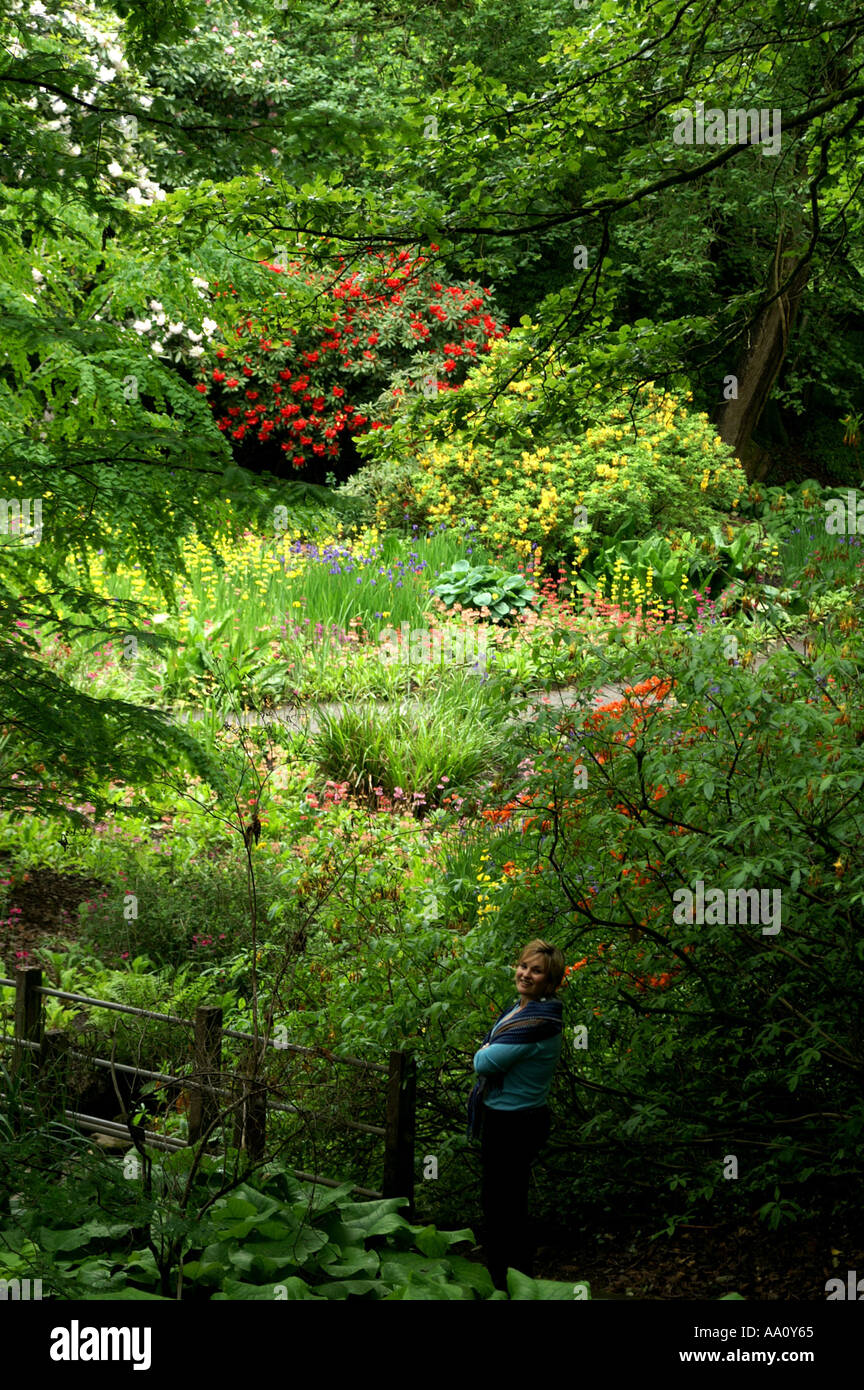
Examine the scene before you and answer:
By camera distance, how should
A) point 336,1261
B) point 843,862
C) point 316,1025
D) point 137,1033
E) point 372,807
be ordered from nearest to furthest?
1. point 336,1261
2. point 843,862
3. point 316,1025
4. point 137,1033
5. point 372,807

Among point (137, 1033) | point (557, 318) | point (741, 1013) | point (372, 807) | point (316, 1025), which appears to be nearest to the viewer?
point (741, 1013)

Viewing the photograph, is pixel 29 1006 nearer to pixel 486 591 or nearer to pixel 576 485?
pixel 486 591

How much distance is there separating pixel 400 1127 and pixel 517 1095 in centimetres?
57

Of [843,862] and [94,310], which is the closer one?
[843,862]

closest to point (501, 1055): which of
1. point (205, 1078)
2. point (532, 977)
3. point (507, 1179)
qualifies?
point (532, 977)

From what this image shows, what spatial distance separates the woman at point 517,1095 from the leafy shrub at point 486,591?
25.0ft

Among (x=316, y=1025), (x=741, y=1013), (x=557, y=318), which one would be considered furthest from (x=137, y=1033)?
(x=557, y=318)

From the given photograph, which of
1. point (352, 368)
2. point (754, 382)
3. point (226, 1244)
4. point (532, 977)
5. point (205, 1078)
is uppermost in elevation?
point (754, 382)

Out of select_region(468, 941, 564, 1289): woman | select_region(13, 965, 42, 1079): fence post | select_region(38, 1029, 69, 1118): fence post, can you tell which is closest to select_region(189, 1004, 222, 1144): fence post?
select_region(38, 1029, 69, 1118): fence post

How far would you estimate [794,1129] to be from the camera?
4.21 metres

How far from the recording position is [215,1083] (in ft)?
16.1

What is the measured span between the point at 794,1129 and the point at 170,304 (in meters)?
3.63

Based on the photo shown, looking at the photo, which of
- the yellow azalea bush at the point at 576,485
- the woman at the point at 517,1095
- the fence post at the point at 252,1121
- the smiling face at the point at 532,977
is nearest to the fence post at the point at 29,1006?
the fence post at the point at 252,1121

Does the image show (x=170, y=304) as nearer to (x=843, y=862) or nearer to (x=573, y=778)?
(x=573, y=778)
